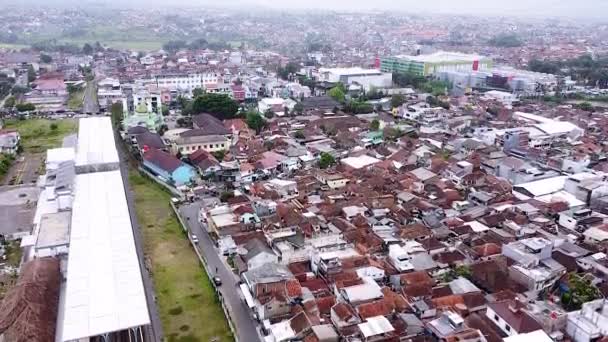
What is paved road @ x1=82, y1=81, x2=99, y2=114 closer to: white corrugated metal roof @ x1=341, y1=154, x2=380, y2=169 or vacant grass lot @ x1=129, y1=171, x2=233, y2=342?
vacant grass lot @ x1=129, y1=171, x2=233, y2=342

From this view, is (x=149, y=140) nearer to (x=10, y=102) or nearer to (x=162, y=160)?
(x=162, y=160)

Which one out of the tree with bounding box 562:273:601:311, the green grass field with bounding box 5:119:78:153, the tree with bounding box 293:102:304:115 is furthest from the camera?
the tree with bounding box 293:102:304:115

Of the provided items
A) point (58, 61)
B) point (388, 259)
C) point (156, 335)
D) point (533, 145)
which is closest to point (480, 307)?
point (388, 259)

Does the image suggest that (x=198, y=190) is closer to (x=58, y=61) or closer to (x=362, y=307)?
(x=362, y=307)

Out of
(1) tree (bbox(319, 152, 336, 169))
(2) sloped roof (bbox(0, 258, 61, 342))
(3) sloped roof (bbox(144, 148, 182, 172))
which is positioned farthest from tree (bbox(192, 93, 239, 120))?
(2) sloped roof (bbox(0, 258, 61, 342))

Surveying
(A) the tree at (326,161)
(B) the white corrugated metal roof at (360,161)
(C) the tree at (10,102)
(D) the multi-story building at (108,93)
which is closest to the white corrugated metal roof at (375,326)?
(B) the white corrugated metal roof at (360,161)

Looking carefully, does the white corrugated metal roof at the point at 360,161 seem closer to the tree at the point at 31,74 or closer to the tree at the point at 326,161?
the tree at the point at 326,161

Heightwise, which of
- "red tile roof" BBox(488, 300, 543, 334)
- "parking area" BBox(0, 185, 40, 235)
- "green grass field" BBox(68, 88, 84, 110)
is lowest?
"parking area" BBox(0, 185, 40, 235)
